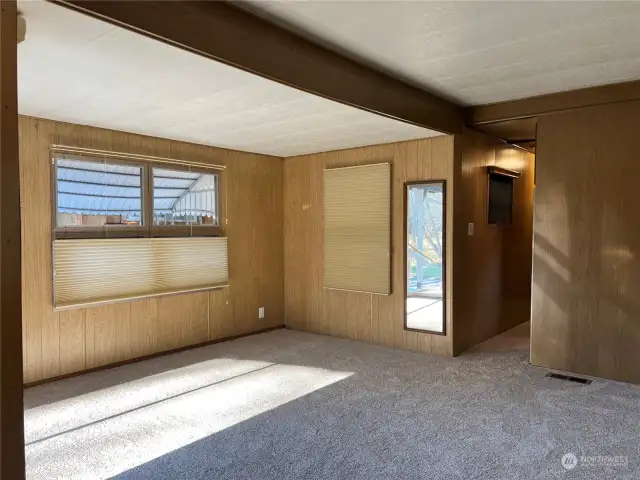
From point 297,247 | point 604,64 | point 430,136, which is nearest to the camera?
point 604,64

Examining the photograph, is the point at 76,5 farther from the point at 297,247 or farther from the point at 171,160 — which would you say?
the point at 297,247

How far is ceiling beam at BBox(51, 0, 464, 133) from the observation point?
2004 millimetres

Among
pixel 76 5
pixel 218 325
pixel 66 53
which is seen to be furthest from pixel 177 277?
pixel 76 5

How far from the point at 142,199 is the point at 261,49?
8.29 ft

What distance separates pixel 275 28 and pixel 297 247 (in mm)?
3567

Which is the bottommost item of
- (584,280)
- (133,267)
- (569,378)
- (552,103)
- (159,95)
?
(569,378)

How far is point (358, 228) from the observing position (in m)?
5.26

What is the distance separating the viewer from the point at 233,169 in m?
5.38

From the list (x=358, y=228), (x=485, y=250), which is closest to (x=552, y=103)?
(x=485, y=250)

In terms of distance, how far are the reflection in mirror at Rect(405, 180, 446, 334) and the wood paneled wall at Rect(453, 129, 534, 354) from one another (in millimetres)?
160

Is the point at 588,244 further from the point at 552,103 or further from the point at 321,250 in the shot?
the point at 321,250

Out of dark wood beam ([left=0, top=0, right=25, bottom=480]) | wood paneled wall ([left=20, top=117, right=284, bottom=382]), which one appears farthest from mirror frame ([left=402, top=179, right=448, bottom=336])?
dark wood beam ([left=0, top=0, right=25, bottom=480])

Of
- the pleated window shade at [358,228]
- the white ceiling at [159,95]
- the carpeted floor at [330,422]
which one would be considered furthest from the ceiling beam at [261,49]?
the carpeted floor at [330,422]

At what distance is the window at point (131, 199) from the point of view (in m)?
3.97
